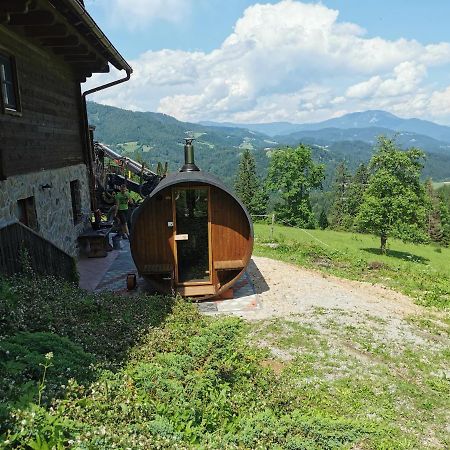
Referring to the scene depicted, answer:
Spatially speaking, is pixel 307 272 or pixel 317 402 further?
pixel 307 272

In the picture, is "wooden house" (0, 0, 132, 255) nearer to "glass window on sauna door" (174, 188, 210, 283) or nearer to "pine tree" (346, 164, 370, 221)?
"glass window on sauna door" (174, 188, 210, 283)

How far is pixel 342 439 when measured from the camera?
4.82m

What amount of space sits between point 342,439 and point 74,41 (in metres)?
10.7

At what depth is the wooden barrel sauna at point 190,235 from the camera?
10.2 m

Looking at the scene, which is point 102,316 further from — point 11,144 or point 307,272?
point 307,272

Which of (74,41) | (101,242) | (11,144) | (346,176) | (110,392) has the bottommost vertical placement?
(346,176)

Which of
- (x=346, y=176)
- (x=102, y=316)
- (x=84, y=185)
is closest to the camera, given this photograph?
(x=102, y=316)

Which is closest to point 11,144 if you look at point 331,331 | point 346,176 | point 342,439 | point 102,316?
point 102,316

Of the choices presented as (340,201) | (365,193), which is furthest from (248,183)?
(365,193)

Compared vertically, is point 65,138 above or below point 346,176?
above

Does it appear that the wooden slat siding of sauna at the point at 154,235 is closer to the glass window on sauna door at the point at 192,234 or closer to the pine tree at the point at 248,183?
the glass window on sauna door at the point at 192,234

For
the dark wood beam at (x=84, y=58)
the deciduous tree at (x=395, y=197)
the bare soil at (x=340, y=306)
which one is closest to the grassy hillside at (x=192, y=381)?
the bare soil at (x=340, y=306)

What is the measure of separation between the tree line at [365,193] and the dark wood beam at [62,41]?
18.7 m

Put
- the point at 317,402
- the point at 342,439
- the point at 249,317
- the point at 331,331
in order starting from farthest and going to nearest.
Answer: the point at 249,317 < the point at 331,331 < the point at 317,402 < the point at 342,439
